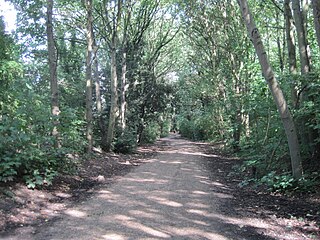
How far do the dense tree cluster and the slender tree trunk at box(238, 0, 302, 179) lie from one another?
0.02 m

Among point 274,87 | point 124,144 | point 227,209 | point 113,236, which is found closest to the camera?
point 113,236

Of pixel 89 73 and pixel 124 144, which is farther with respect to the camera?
pixel 124 144

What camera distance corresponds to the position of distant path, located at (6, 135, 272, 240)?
482 cm

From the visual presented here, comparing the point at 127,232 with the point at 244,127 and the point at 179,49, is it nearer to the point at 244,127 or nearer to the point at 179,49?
the point at 244,127

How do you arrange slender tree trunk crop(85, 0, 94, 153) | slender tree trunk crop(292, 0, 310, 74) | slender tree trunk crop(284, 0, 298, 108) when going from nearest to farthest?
slender tree trunk crop(292, 0, 310, 74) → slender tree trunk crop(284, 0, 298, 108) → slender tree trunk crop(85, 0, 94, 153)

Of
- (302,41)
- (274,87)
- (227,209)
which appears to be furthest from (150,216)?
(302,41)

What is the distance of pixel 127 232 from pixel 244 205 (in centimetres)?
287

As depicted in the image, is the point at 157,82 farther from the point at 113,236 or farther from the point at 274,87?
the point at 113,236

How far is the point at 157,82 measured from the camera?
28.0m

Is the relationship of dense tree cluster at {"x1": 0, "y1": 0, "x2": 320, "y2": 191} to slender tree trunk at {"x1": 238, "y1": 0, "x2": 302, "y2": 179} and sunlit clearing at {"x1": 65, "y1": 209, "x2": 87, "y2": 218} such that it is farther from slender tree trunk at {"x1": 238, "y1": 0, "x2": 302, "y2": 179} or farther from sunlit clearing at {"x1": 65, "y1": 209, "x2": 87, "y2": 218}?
sunlit clearing at {"x1": 65, "y1": 209, "x2": 87, "y2": 218}

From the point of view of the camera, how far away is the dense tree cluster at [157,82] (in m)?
7.39

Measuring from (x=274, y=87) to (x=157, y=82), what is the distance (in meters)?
21.2

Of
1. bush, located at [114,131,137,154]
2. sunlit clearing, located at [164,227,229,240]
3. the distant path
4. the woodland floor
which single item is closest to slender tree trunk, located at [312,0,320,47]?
the woodland floor

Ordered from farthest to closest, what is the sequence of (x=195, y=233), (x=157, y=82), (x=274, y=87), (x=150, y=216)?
1. (x=157, y=82)
2. (x=274, y=87)
3. (x=150, y=216)
4. (x=195, y=233)
